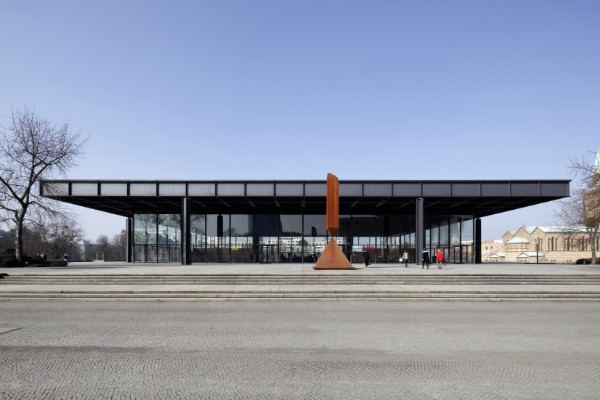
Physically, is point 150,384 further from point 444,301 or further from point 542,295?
point 542,295

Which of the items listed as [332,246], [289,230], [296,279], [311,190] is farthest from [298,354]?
[289,230]

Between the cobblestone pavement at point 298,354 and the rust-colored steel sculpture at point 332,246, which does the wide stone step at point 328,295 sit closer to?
the cobblestone pavement at point 298,354

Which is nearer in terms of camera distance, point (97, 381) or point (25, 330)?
point (97, 381)

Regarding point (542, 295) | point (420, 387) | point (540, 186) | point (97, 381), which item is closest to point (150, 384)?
point (97, 381)

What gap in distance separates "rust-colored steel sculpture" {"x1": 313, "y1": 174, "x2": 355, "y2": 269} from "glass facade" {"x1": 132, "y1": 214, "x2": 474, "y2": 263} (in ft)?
57.3

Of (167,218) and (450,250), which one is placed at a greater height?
(167,218)

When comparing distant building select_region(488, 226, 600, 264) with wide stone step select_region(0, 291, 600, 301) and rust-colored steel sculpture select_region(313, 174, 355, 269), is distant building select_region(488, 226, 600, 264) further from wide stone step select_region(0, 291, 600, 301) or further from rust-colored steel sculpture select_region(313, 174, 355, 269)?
wide stone step select_region(0, 291, 600, 301)

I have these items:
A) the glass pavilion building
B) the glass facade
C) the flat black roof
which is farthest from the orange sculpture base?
the glass facade

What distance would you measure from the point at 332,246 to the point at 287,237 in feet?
61.1

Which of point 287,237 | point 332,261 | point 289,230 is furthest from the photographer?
point 289,230

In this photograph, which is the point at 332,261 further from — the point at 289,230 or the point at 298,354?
the point at 298,354

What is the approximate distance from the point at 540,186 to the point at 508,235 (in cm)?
12827

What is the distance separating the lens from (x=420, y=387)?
6.05 m

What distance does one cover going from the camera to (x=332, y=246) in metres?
29.3
